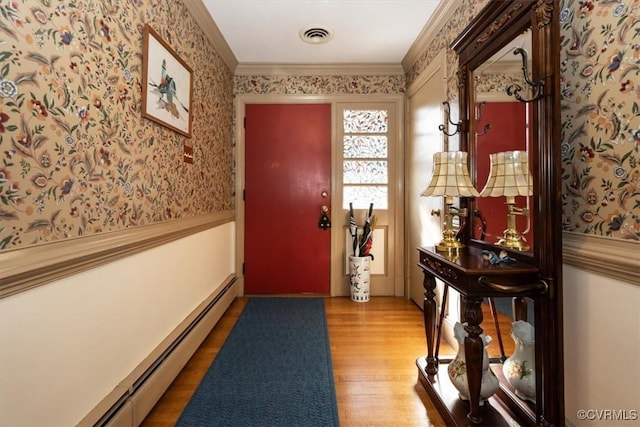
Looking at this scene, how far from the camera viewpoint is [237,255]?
305 cm

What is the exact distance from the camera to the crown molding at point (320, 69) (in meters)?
3.01

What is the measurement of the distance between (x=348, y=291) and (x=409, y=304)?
23.5 inches

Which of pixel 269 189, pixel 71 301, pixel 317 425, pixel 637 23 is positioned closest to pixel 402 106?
pixel 269 189

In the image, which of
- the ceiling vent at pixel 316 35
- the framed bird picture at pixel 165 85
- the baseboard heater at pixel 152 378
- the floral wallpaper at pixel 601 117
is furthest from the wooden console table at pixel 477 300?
the ceiling vent at pixel 316 35

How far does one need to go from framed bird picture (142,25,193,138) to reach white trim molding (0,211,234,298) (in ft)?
1.91

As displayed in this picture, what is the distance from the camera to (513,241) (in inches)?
51.3

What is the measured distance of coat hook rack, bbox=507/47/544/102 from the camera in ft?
3.63

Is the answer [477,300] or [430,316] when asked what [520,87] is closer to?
[477,300]

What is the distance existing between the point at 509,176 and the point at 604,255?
1.52 feet

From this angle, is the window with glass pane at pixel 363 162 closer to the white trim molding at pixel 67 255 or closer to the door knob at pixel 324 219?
the door knob at pixel 324 219

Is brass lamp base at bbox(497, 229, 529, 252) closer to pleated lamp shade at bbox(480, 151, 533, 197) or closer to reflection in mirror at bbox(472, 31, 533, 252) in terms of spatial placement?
reflection in mirror at bbox(472, 31, 533, 252)

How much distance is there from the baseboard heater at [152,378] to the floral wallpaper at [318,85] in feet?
6.85

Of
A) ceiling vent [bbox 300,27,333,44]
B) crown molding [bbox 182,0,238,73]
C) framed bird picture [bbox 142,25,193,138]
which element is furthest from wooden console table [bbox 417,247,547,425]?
crown molding [bbox 182,0,238,73]

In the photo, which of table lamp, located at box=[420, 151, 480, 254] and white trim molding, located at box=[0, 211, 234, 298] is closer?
white trim molding, located at box=[0, 211, 234, 298]
